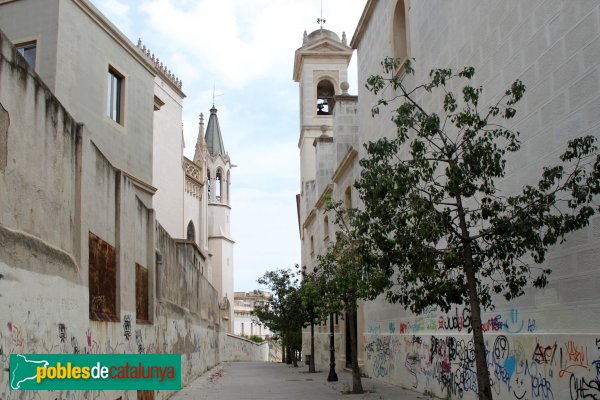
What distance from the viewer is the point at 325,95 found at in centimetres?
4716

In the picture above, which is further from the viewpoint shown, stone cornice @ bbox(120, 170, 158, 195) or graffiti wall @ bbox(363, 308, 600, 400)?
stone cornice @ bbox(120, 170, 158, 195)

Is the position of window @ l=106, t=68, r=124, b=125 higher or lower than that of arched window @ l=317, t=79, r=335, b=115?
lower

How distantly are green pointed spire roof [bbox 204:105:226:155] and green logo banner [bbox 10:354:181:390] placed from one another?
58.7 m

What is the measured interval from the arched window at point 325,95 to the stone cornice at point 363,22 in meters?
22.1

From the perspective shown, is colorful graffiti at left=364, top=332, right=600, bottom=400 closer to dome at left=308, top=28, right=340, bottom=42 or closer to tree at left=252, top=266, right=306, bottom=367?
tree at left=252, top=266, right=306, bottom=367

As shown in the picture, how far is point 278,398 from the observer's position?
16844 mm

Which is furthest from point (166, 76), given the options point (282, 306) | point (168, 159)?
point (282, 306)

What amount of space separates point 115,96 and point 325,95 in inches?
1069

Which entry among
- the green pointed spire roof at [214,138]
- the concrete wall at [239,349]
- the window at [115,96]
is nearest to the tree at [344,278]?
the window at [115,96]

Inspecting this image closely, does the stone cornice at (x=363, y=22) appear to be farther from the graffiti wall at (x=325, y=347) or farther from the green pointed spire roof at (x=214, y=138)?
the green pointed spire roof at (x=214, y=138)

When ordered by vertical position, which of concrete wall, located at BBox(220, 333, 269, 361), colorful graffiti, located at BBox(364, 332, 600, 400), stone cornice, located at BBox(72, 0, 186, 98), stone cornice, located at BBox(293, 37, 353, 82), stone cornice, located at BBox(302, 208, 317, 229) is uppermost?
stone cornice, located at BBox(293, 37, 353, 82)

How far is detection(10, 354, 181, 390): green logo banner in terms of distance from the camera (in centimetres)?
734

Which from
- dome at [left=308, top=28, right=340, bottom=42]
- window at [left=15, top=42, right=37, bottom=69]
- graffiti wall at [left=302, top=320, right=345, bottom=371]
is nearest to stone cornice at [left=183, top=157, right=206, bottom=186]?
dome at [left=308, top=28, right=340, bottom=42]

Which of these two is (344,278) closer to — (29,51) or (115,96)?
(115,96)
